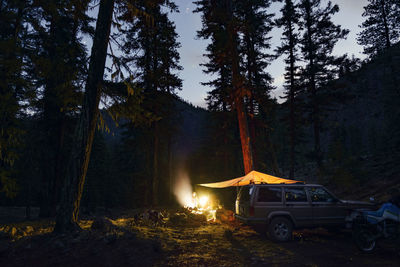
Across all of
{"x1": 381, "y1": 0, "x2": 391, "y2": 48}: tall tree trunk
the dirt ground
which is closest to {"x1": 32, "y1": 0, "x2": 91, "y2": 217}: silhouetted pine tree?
the dirt ground

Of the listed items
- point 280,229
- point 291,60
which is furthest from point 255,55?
point 280,229

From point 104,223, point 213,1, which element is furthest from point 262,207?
point 213,1

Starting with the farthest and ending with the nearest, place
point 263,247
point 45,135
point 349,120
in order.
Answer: point 349,120
point 45,135
point 263,247

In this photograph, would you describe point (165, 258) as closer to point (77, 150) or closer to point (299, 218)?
point (77, 150)

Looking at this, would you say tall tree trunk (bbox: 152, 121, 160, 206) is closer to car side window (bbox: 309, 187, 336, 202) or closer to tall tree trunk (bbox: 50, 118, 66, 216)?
tall tree trunk (bbox: 50, 118, 66, 216)

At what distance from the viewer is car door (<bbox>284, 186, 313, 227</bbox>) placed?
27.4ft

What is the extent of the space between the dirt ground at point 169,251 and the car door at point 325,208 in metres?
0.63

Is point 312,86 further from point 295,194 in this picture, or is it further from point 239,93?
point 295,194

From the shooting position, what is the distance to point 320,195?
8727 mm

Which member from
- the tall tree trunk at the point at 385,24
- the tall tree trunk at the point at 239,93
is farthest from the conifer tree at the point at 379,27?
the tall tree trunk at the point at 239,93

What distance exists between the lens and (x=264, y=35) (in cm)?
2117

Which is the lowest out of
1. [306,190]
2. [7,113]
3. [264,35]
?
[306,190]

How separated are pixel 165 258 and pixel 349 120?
391ft

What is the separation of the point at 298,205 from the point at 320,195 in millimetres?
1008
